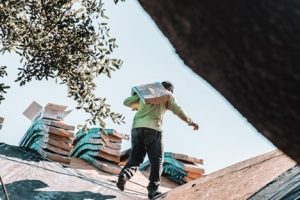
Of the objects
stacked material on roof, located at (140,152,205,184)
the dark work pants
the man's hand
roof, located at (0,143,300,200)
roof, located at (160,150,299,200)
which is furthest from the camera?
stacked material on roof, located at (140,152,205,184)

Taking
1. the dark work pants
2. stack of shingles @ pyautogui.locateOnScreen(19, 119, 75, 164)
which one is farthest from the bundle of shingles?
the dark work pants

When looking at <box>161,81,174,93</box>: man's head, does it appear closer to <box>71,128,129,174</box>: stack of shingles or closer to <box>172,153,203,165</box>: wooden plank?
<box>71,128,129,174</box>: stack of shingles

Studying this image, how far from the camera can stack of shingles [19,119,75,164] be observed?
29.6 feet

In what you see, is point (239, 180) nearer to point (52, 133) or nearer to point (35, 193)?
point (35, 193)

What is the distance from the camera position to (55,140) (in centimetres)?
924

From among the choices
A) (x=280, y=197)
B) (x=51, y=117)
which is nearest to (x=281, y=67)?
(x=280, y=197)

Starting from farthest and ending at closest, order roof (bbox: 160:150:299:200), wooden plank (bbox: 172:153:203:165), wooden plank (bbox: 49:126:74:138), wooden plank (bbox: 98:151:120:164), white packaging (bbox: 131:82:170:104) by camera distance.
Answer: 1. wooden plank (bbox: 172:153:203:165)
2. wooden plank (bbox: 98:151:120:164)
3. wooden plank (bbox: 49:126:74:138)
4. white packaging (bbox: 131:82:170:104)
5. roof (bbox: 160:150:299:200)

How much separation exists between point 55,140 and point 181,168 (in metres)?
2.34

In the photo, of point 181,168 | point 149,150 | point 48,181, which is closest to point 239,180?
point 149,150

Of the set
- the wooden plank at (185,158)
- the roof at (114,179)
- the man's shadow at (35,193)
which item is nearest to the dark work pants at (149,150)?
the roof at (114,179)

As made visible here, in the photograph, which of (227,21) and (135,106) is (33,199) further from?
(227,21)

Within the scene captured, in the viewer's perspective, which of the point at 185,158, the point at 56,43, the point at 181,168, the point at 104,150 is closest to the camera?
the point at 56,43

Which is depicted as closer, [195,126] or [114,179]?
[195,126]

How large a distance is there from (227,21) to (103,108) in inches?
229
